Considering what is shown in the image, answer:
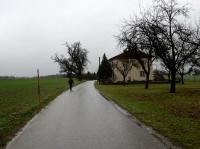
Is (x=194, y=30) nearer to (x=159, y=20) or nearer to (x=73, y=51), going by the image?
(x=159, y=20)

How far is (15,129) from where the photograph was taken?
509 inches

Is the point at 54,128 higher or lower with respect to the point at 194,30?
lower

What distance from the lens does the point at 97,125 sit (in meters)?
13.4

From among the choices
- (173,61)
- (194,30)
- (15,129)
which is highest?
(194,30)

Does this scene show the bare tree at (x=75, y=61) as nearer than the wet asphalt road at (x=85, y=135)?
No

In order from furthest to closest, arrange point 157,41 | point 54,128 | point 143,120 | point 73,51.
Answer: point 73,51 → point 157,41 → point 143,120 → point 54,128

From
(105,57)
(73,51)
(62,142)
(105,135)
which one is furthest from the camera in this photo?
(73,51)

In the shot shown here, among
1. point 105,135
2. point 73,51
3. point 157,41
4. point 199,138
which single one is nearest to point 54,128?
point 105,135

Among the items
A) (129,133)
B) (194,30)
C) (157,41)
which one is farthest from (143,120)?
(194,30)

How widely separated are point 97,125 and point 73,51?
110036 millimetres

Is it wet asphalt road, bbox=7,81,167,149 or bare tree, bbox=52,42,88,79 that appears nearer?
wet asphalt road, bbox=7,81,167,149

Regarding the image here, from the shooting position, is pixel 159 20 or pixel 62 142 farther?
pixel 159 20

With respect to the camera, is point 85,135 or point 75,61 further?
point 75,61

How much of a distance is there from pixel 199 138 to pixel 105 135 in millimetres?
2631
